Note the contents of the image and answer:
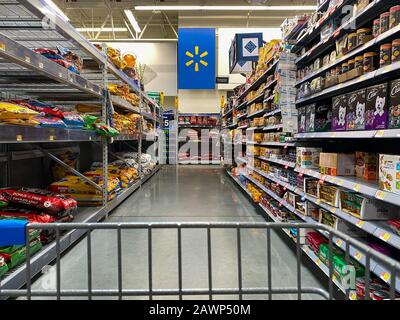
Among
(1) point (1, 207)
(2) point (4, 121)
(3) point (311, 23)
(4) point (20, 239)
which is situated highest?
(3) point (311, 23)

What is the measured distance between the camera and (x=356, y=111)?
6.59ft

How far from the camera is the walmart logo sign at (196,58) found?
Answer: 11.1 m

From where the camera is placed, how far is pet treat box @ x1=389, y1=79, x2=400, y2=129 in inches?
62.7

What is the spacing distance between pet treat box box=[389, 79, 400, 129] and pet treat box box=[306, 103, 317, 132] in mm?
1022

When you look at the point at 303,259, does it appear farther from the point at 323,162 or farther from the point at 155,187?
the point at 155,187

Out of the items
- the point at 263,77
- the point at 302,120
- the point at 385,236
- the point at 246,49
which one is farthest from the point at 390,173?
the point at 246,49

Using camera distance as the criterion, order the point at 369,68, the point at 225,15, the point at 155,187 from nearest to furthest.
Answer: the point at 369,68 → the point at 155,187 → the point at 225,15

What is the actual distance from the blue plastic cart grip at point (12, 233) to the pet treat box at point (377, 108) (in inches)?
70.9

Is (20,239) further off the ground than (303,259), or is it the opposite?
(20,239)

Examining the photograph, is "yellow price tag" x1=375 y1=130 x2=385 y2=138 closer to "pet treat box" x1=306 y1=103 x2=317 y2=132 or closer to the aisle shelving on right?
the aisle shelving on right

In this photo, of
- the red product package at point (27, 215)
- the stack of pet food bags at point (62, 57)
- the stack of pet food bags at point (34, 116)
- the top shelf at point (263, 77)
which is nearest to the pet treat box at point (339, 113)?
the top shelf at point (263, 77)

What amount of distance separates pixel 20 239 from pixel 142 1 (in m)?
12.1

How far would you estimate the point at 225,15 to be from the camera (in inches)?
484
